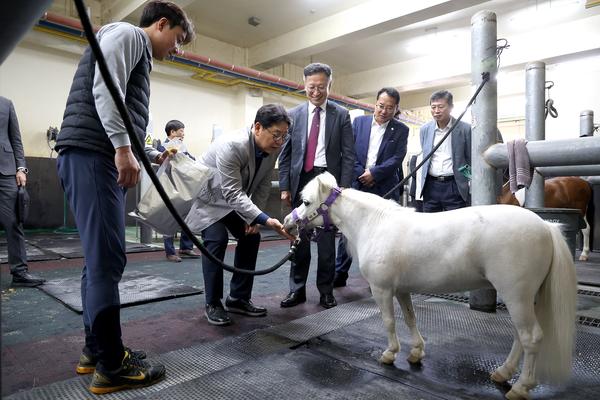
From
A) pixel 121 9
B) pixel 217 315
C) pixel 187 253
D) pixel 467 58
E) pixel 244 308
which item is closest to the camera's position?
pixel 217 315

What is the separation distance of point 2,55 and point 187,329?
2.04 metres

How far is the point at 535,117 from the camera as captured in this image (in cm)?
372

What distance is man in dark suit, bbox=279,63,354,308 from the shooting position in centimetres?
292

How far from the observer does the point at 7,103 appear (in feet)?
10.7

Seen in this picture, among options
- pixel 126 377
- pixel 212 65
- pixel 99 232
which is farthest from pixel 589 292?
pixel 212 65

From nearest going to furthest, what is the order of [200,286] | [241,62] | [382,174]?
[382,174]
[200,286]
[241,62]

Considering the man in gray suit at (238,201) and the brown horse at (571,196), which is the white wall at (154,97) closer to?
the man in gray suit at (238,201)

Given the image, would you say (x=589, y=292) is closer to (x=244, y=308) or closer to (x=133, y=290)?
(x=244, y=308)

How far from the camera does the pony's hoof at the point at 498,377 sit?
5.28 ft

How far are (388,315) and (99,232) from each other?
1.32 metres

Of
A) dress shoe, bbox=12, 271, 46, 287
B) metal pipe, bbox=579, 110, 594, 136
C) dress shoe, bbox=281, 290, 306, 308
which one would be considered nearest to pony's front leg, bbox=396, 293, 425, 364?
dress shoe, bbox=281, 290, 306, 308

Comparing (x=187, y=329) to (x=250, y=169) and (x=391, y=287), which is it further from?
(x=391, y=287)

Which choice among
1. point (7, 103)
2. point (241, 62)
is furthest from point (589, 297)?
point (241, 62)

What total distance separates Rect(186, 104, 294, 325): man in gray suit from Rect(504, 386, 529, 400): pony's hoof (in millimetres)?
1259
